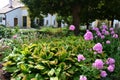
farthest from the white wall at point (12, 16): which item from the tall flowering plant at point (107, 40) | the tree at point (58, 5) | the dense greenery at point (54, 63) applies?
the dense greenery at point (54, 63)

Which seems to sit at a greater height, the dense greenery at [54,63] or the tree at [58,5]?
the tree at [58,5]

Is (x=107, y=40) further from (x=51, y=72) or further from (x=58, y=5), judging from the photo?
(x=58, y=5)

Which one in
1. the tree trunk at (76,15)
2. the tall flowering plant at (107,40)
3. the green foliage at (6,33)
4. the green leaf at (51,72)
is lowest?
the green leaf at (51,72)

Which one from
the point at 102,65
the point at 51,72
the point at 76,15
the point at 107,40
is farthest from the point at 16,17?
the point at 102,65

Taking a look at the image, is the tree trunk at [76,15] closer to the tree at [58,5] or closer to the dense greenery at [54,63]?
the tree at [58,5]

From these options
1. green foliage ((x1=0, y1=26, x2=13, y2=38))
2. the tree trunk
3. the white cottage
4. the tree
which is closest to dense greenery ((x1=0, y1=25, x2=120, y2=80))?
green foliage ((x1=0, y1=26, x2=13, y2=38))

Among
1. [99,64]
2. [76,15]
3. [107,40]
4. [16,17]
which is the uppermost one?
[76,15]

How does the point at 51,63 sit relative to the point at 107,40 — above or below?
below

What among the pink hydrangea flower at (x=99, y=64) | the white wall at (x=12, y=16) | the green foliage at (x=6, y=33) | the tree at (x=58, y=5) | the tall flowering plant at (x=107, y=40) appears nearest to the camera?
the pink hydrangea flower at (x=99, y=64)

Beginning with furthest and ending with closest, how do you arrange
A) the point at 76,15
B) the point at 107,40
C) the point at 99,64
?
the point at 76,15 → the point at 107,40 → the point at 99,64

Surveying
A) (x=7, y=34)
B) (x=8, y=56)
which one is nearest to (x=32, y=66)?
(x=8, y=56)

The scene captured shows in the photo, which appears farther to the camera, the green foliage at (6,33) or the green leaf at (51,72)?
the green foliage at (6,33)

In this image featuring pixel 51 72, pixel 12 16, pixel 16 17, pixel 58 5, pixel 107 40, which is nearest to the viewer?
pixel 51 72

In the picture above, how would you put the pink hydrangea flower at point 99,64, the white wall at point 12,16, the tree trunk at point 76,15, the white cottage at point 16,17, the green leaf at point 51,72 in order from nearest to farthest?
1. the pink hydrangea flower at point 99,64
2. the green leaf at point 51,72
3. the tree trunk at point 76,15
4. the white cottage at point 16,17
5. the white wall at point 12,16
